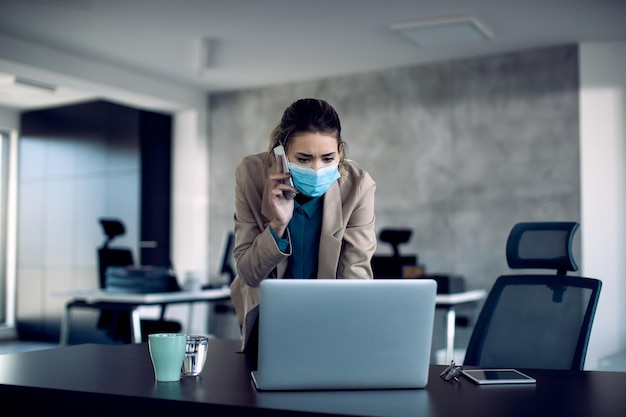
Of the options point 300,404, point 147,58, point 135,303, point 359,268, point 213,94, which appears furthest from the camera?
point 213,94

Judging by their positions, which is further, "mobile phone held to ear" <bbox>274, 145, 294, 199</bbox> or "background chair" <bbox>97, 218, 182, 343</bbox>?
"background chair" <bbox>97, 218, 182, 343</bbox>

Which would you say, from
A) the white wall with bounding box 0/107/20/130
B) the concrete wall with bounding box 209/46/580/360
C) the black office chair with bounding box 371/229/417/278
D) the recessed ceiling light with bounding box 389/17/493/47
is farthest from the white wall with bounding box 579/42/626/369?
the white wall with bounding box 0/107/20/130

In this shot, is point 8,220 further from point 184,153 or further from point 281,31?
point 281,31

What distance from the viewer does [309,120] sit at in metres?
2.07

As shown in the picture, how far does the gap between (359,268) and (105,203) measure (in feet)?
19.5

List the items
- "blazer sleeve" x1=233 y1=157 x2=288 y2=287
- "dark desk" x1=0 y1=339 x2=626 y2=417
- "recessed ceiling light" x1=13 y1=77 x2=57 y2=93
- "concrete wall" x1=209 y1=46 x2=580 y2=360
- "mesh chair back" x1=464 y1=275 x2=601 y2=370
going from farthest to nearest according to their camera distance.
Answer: "recessed ceiling light" x1=13 y1=77 x2=57 y2=93 < "concrete wall" x1=209 y1=46 x2=580 y2=360 < "mesh chair back" x1=464 y1=275 x2=601 y2=370 < "blazer sleeve" x1=233 y1=157 x2=288 y2=287 < "dark desk" x1=0 y1=339 x2=626 y2=417

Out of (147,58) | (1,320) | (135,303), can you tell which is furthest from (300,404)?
(1,320)

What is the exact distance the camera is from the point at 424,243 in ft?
20.2

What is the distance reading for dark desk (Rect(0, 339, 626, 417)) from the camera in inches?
51.2

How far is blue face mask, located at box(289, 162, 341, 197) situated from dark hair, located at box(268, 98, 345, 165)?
0.35 ft

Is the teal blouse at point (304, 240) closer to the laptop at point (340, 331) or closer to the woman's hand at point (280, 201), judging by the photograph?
the woman's hand at point (280, 201)

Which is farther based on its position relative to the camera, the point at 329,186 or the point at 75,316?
the point at 75,316

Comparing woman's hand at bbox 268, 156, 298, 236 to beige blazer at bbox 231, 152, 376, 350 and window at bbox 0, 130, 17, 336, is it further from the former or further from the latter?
window at bbox 0, 130, 17, 336

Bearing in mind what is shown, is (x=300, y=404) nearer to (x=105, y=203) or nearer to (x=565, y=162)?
(x=565, y=162)
